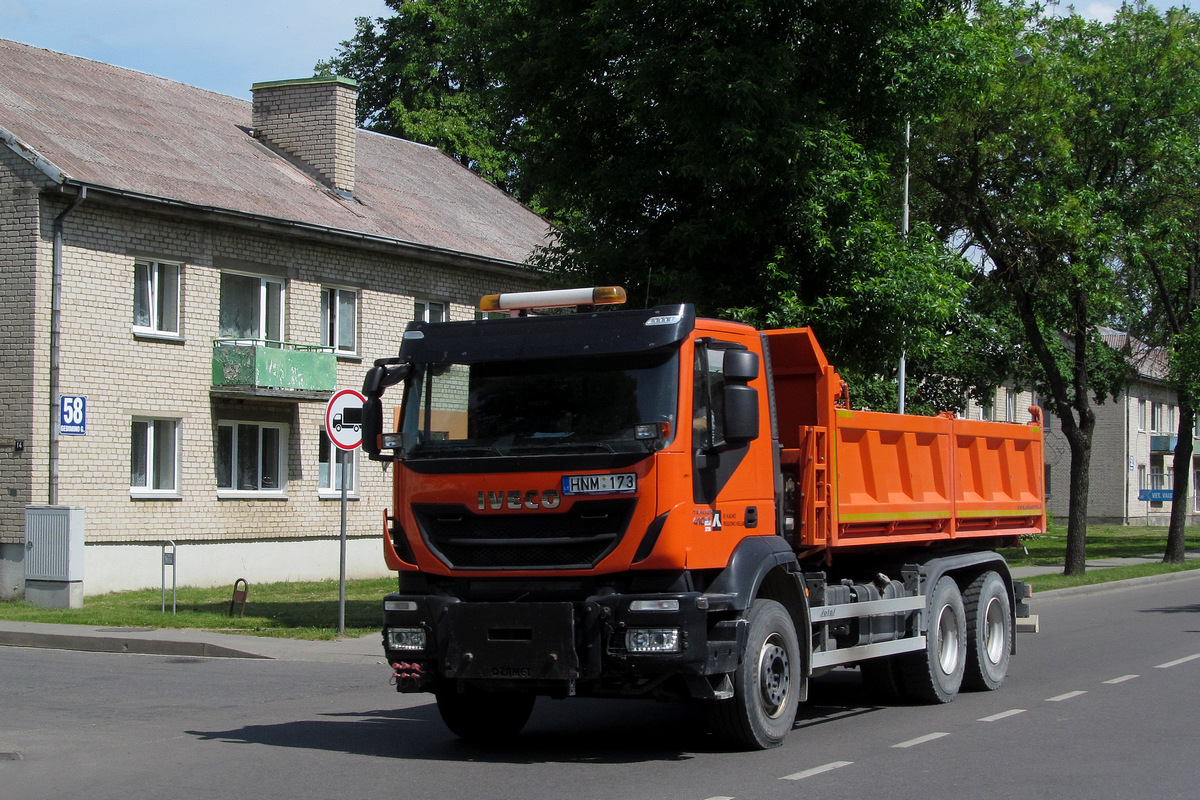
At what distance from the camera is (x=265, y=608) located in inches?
834

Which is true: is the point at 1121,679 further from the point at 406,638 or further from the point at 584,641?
the point at 406,638

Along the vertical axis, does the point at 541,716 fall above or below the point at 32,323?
below

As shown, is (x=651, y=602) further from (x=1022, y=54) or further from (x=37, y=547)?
(x=1022, y=54)

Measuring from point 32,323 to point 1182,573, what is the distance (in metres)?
24.9

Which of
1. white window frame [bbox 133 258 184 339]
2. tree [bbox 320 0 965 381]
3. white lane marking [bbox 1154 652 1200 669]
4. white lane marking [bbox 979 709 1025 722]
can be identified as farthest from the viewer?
white window frame [bbox 133 258 184 339]

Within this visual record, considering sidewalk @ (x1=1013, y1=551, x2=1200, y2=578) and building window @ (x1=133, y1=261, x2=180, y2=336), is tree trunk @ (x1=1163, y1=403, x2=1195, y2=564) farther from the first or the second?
building window @ (x1=133, y1=261, x2=180, y2=336)

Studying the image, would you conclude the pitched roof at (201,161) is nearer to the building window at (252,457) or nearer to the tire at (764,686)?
the building window at (252,457)

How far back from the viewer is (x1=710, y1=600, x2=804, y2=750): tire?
28.7 feet

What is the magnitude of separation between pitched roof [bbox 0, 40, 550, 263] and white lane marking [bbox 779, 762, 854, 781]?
18.4 metres

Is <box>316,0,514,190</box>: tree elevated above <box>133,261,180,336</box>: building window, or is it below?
above

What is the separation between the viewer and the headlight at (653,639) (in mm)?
8250

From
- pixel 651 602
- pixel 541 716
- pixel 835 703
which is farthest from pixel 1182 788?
pixel 541 716

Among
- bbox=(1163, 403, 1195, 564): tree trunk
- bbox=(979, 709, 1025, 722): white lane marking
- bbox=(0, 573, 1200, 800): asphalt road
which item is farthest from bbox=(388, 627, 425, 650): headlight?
bbox=(1163, 403, 1195, 564): tree trunk

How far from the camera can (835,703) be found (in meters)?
12.0
